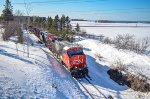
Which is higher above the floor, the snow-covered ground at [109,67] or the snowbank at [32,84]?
the snowbank at [32,84]

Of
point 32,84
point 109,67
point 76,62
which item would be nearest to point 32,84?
point 32,84

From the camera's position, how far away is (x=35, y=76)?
16.7 m

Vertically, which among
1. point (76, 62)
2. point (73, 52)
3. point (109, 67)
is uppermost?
point (73, 52)

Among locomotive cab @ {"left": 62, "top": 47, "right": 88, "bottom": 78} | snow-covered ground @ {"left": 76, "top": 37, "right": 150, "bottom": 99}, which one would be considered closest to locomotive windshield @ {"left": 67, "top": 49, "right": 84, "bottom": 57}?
locomotive cab @ {"left": 62, "top": 47, "right": 88, "bottom": 78}

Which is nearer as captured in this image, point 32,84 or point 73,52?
point 32,84

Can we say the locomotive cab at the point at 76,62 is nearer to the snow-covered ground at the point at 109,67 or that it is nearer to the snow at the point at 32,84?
the snow at the point at 32,84

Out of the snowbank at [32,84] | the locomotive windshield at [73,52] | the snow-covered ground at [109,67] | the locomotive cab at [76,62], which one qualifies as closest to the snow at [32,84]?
the snowbank at [32,84]

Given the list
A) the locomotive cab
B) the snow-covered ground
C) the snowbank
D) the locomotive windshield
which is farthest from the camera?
the locomotive windshield

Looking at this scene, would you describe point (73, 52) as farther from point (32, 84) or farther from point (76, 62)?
point (32, 84)

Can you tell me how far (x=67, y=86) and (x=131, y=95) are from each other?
17.0 feet

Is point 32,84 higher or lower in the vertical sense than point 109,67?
higher

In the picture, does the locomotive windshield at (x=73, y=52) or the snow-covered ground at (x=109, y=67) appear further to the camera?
the locomotive windshield at (x=73, y=52)

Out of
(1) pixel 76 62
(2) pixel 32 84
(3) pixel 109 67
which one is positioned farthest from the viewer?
(3) pixel 109 67

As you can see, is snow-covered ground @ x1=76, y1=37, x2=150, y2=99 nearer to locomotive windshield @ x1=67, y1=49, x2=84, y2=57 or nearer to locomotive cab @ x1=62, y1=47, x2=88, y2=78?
locomotive cab @ x1=62, y1=47, x2=88, y2=78
